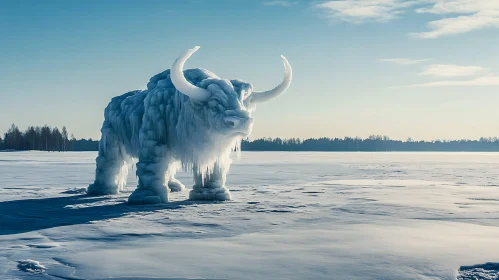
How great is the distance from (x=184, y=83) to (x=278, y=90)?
5.04ft

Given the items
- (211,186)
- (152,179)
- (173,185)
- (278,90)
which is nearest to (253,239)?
(152,179)

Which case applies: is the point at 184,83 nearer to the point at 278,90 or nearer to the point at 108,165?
the point at 278,90

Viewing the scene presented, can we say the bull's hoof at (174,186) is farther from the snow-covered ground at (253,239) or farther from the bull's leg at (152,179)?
the bull's leg at (152,179)

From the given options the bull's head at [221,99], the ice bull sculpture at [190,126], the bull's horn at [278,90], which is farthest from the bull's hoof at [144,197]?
→ the bull's horn at [278,90]

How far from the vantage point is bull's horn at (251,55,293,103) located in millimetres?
6980

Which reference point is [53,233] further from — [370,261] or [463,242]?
[463,242]

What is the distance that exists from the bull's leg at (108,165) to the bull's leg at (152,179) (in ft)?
4.72

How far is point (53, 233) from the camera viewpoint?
409 cm

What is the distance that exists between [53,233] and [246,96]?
10.9 feet

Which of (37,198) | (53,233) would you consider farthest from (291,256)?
(37,198)

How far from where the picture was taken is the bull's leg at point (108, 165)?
7.90 m

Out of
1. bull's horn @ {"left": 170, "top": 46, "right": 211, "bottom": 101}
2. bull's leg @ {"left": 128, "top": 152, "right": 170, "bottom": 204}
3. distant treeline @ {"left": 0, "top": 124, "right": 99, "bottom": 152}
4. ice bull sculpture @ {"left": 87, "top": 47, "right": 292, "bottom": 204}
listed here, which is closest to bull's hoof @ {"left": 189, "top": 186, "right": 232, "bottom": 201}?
ice bull sculpture @ {"left": 87, "top": 47, "right": 292, "bottom": 204}

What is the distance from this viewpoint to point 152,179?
656 cm

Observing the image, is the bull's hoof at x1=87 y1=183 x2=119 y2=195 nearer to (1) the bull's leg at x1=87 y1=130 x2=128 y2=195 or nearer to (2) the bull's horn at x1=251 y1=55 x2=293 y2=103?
(1) the bull's leg at x1=87 y1=130 x2=128 y2=195
